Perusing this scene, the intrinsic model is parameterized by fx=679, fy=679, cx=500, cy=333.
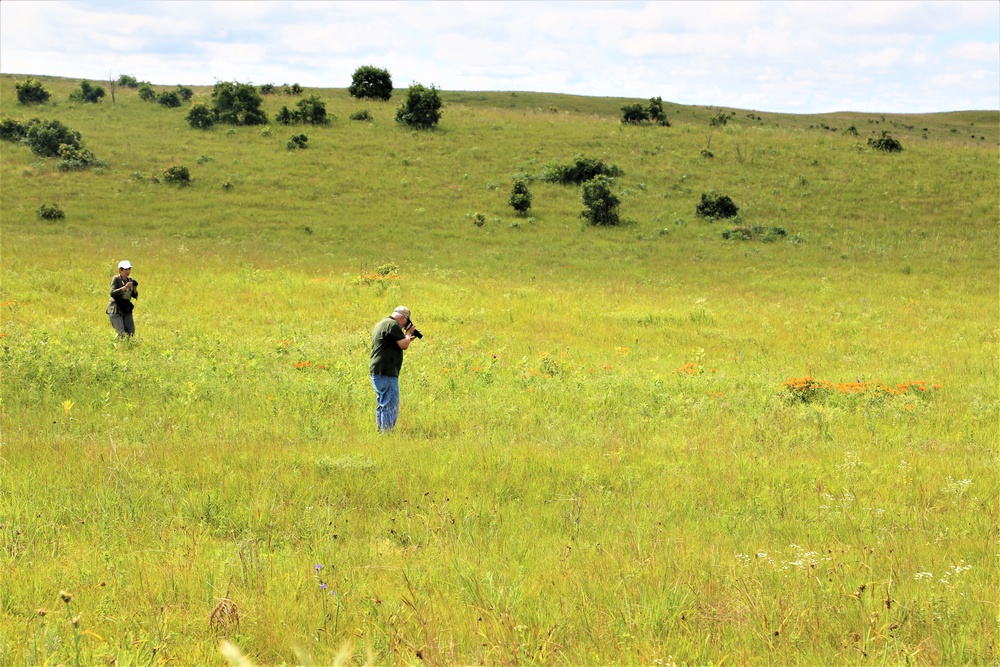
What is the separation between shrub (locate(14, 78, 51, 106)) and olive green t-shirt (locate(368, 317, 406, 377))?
59.5 m

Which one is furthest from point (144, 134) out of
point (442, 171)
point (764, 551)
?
point (764, 551)

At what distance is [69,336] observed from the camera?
1369 cm

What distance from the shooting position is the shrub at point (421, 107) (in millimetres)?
50688

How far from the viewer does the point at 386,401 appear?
952cm

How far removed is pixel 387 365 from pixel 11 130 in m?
48.6

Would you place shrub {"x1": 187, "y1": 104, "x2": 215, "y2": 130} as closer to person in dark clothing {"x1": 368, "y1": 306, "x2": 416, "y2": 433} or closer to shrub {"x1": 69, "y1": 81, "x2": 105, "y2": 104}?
shrub {"x1": 69, "y1": 81, "x2": 105, "y2": 104}

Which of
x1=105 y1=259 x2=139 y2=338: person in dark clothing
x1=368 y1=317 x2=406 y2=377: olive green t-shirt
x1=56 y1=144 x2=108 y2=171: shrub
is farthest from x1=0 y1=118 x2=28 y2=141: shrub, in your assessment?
x1=368 y1=317 x2=406 y2=377: olive green t-shirt

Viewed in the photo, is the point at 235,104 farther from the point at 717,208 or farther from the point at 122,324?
the point at 122,324

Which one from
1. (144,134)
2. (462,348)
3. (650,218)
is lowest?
(462,348)

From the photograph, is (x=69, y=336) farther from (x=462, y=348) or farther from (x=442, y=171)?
(x=442, y=171)

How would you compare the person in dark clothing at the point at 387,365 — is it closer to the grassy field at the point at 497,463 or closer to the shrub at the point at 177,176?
the grassy field at the point at 497,463

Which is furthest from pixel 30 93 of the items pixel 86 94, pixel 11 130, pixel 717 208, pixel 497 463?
pixel 497 463

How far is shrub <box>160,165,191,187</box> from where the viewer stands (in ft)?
128

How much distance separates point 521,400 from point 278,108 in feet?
167
